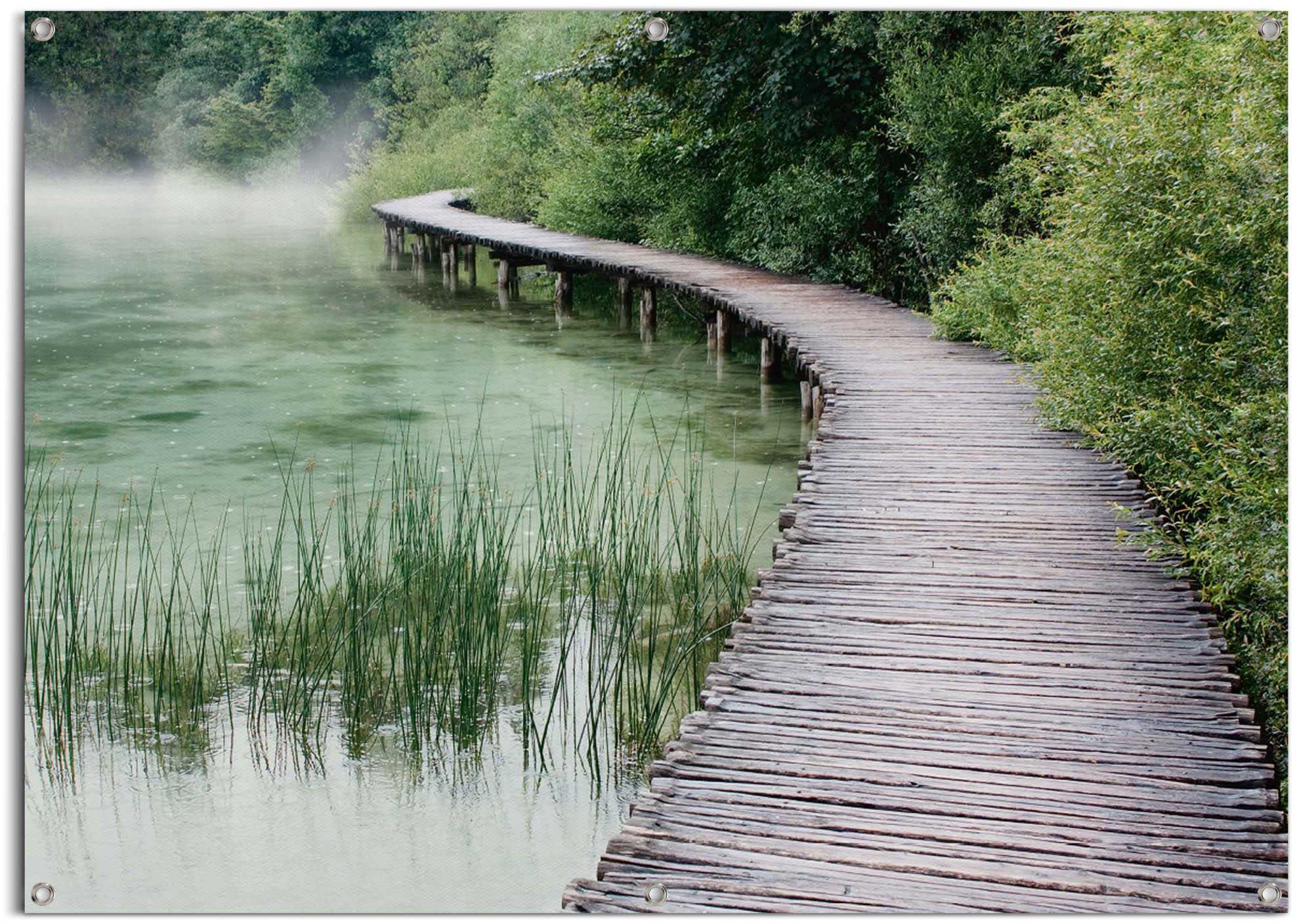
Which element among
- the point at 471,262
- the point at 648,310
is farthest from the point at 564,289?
the point at 471,262

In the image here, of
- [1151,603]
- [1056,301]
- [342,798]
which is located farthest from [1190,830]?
[1056,301]

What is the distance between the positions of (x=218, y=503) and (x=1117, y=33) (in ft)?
12.5

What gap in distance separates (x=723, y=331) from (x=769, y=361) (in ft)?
2.61

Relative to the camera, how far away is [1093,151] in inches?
162

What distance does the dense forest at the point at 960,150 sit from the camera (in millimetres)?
3152

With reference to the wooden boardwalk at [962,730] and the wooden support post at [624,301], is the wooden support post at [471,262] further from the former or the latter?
the wooden boardwalk at [962,730]

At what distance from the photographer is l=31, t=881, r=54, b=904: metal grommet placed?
2455 mm

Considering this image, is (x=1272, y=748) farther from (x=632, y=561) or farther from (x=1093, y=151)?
(x=632, y=561)

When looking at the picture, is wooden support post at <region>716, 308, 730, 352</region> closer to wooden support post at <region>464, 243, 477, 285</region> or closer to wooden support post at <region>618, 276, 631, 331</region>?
wooden support post at <region>618, 276, 631, 331</region>

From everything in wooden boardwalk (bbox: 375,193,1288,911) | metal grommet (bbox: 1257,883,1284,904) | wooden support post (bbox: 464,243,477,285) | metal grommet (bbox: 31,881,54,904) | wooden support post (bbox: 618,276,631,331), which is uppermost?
wooden support post (bbox: 464,243,477,285)

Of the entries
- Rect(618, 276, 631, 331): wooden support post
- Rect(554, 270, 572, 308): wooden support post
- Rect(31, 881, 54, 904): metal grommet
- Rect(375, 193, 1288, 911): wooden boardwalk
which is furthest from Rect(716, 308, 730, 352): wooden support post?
Rect(31, 881, 54, 904): metal grommet

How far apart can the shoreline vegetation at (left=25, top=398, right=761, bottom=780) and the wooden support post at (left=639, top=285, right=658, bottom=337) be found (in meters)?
5.09

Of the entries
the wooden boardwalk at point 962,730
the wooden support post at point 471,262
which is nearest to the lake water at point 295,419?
the wooden support post at point 471,262

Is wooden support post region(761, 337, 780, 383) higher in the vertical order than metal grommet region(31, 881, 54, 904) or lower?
higher
